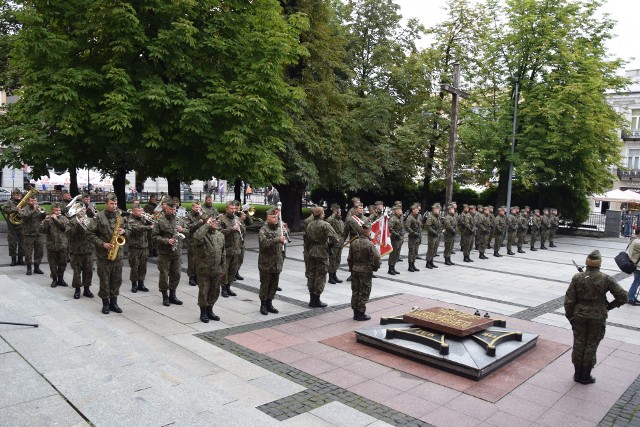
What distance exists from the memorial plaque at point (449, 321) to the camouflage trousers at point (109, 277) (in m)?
5.52

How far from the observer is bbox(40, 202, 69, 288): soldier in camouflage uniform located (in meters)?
11.9

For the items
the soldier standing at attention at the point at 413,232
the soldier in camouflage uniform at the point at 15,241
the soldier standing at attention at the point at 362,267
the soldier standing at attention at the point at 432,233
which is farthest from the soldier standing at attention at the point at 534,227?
the soldier in camouflage uniform at the point at 15,241

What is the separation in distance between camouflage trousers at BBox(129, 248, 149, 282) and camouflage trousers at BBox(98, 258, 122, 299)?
189cm

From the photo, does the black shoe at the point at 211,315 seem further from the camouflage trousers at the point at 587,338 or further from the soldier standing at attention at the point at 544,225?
the soldier standing at attention at the point at 544,225

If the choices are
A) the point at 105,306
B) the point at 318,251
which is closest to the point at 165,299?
the point at 105,306

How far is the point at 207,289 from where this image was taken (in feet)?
31.7

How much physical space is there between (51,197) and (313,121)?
21.1 meters

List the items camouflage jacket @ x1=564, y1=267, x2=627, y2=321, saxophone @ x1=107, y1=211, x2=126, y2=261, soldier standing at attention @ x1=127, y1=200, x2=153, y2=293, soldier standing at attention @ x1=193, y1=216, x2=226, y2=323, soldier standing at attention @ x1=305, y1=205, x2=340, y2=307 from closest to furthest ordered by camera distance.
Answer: camouflage jacket @ x1=564, y1=267, x2=627, y2=321 < soldier standing at attention @ x1=193, y1=216, x2=226, y2=323 < saxophone @ x1=107, y1=211, x2=126, y2=261 < soldier standing at attention @ x1=305, y1=205, x2=340, y2=307 < soldier standing at attention @ x1=127, y1=200, x2=153, y2=293

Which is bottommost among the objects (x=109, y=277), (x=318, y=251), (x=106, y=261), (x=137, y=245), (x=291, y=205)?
(x=109, y=277)

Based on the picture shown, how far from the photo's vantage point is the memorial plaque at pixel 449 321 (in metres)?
8.06

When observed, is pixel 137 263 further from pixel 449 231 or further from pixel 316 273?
pixel 449 231

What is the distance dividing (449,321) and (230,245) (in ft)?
18.4

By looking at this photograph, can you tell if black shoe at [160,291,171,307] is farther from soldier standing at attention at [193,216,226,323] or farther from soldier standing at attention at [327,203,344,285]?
soldier standing at attention at [327,203,344,285]

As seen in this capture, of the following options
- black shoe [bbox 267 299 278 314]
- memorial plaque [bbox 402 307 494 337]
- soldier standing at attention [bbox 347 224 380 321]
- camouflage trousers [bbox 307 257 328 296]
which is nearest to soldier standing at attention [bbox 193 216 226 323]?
black shoe [bbox 267 299 278 314]
